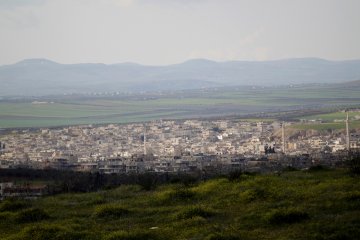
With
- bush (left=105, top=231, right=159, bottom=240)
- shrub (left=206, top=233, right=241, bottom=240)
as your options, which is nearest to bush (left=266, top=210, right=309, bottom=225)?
shrub (left=206, top=233, right=241, bottom=240)

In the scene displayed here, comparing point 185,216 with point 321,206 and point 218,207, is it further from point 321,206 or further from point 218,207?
point 321,206

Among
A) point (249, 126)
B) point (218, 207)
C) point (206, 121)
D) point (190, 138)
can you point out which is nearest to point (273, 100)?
point (206, 121)

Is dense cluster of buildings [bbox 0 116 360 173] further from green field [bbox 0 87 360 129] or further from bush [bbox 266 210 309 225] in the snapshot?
bush [bbox 266 210 309 225]

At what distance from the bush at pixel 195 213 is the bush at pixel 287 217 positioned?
1.83 meters

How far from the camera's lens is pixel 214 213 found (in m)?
A: 14.6

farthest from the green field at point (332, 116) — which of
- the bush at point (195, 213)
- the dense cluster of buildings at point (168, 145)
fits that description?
the bush at point (195, 213)

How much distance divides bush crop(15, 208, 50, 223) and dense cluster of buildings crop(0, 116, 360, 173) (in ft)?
83.0

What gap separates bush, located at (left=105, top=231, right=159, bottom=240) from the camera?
12.7m

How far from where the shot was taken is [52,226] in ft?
46.0

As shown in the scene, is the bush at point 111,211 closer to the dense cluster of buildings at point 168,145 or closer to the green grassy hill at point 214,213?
the green grassy hill at point 214,213

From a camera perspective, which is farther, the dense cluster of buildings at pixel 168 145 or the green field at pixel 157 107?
the green field at pixel 157 107

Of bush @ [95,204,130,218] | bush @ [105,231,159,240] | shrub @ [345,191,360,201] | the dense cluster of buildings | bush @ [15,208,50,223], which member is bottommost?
the dense cluster of buildings

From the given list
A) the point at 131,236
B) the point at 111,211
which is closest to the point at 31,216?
the point at 111,211

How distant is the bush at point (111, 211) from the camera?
15617 millimetres
